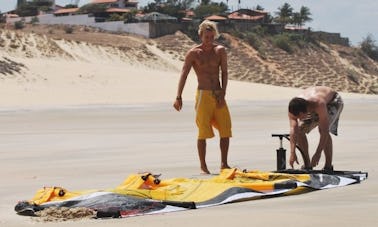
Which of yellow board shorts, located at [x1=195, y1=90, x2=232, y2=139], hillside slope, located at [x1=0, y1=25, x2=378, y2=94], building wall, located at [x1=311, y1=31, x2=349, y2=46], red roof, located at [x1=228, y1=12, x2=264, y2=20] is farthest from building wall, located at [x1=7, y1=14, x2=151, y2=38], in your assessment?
yellow board shorts, located at [x1=195, y1=90, x2=232, y2=139]

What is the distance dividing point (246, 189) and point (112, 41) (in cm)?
5460

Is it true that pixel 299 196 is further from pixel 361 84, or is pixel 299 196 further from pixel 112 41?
pixel 361 84

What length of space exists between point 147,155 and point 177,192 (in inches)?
197

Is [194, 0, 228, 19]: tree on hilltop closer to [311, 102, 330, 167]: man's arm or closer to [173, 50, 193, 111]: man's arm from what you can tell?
[173, 50, 193, 111]: man's arm

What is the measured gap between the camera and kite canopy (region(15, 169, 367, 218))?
268 inches

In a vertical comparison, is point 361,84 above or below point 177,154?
below

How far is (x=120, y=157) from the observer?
12.2 metres

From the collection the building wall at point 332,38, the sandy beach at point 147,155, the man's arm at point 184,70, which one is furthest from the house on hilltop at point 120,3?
the man's arm at point 184,70

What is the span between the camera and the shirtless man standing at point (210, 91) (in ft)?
32.0

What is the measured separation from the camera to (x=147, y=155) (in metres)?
12.4

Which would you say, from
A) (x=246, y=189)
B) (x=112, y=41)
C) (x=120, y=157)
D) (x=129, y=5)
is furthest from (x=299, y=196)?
(x=129, y=5)

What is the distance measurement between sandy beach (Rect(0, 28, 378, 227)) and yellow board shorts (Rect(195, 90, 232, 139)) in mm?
491

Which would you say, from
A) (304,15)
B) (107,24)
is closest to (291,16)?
(304,15)

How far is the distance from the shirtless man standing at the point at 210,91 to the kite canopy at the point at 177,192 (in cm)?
129
